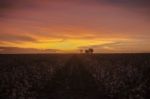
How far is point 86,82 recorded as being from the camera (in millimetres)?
22875

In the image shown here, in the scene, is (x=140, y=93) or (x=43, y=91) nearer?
(x=140, y=93)

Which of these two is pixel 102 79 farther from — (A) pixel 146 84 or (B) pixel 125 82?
(A) pixel 146 84

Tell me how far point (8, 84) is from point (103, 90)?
7.29 metres

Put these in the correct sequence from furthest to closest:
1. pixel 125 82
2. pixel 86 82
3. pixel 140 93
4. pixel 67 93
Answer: pixel 86 82 < pixel 125 82 < pixel 67 93 < pixel 140 93

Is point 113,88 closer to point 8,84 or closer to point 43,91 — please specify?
point 43,91

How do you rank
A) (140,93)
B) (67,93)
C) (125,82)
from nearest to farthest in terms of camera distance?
(140,93) → (67,93) → (125,82)

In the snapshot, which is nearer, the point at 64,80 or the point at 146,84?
the point at 146,84

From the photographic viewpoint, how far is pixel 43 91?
19359 mm

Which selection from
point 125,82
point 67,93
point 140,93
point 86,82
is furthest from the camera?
point 86,82

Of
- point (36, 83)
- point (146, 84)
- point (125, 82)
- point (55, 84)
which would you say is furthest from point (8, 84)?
point (146, 84)

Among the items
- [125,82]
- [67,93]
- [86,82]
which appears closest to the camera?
[67,93]

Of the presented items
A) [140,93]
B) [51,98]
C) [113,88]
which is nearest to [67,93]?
[51,98]

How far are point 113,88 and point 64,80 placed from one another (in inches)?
241

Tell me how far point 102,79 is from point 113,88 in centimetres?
495
